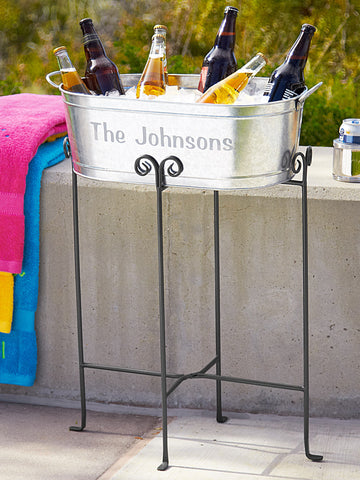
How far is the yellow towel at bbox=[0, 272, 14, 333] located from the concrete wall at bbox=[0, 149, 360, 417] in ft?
0.38

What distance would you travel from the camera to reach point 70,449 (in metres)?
2.24

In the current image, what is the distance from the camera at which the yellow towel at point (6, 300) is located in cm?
242

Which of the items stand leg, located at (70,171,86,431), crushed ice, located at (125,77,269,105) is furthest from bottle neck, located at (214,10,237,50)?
stand leg, located at (70,171,86,431)

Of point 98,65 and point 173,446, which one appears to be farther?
point 173,446

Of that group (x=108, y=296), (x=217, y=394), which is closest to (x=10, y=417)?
(x=108, y=296)

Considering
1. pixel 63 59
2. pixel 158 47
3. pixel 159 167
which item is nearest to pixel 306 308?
pixel 159 167

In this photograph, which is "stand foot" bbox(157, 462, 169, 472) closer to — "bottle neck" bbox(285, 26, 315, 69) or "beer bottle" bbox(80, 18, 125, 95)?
"beer bottle" bbox(80, 18, 125, 95)

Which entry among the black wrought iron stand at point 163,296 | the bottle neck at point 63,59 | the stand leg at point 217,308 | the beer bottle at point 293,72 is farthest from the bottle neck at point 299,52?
the bottle neck at point 63,59

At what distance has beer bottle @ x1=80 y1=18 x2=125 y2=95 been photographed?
2.06 m

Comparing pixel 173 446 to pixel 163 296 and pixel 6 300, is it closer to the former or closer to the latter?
pixel 163 296

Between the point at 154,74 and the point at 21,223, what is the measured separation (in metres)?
0.66

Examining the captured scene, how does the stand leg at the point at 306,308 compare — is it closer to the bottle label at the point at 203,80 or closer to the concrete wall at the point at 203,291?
the concrete wall at the point at 203,291

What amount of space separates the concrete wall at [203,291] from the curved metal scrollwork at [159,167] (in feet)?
1.41

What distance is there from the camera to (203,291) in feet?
7.87
